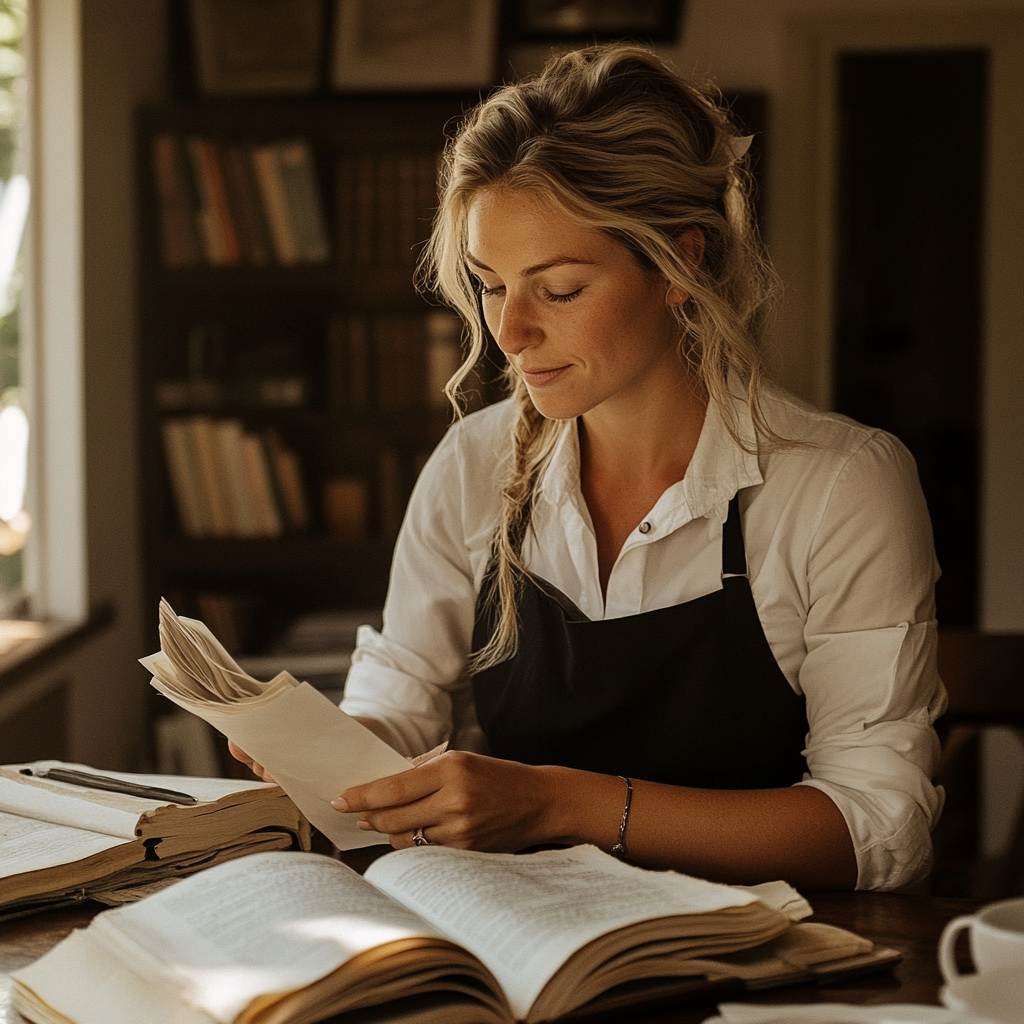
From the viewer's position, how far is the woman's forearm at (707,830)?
3.95 ft

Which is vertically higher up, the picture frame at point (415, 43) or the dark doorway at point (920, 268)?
the picture frame at point (415, 43)

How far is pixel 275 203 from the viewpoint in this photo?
3379mm

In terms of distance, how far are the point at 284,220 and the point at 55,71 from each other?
26.3 inches

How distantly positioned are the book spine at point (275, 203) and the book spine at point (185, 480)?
531 millimetres

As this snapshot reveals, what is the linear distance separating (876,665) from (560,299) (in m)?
0.51

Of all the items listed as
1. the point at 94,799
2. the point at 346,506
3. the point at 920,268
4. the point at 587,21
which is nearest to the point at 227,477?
the point at 346,506

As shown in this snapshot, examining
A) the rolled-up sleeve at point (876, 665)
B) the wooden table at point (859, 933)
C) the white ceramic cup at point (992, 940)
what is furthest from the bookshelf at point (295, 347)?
the white ceramic cup at point (992, 940)

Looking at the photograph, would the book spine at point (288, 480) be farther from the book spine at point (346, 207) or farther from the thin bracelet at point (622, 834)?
the thin bracelet at point (622, 834)

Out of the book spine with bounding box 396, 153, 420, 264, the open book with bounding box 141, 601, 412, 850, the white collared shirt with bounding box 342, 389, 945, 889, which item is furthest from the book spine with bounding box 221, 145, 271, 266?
the open book with bounding box 141, 601, 412, 850

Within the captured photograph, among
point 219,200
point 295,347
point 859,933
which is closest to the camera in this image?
point 859,933

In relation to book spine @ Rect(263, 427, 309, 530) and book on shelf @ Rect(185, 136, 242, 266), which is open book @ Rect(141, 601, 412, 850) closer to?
book spine @ Rect(263, 427, 309, 530)

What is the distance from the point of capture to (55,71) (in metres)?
2.96

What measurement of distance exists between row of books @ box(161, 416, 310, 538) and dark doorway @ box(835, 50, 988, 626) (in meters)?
1.63

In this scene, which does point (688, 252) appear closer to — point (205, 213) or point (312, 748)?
point (312, 748)
